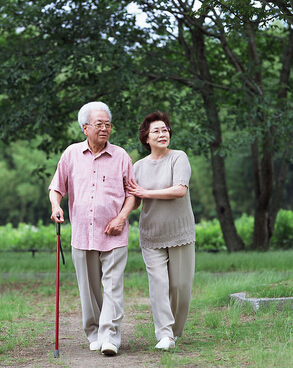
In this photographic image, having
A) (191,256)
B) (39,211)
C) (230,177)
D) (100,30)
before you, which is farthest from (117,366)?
(39,211)

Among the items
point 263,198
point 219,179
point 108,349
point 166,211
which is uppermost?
point 166,211

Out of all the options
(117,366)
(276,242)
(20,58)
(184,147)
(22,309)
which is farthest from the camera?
(276,242)

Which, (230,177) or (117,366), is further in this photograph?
(230,177)

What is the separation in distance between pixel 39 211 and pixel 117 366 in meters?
36.9

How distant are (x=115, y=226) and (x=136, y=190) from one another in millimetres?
385

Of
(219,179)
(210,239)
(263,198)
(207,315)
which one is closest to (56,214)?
(207,315)

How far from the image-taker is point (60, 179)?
457 centimetres

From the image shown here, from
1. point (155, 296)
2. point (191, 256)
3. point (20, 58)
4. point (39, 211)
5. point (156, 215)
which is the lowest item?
point (39, 211)

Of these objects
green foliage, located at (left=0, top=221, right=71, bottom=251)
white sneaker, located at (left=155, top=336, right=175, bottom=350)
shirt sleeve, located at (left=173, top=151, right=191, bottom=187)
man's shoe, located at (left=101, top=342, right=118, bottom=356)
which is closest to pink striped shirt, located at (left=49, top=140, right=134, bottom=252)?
shirt sleeve, located at (left=173, top=151, right=191, bottom=187)

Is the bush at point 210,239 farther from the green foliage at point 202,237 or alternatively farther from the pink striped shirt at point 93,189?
the pink striped shirt at point 93,189

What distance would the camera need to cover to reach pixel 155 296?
4594mm

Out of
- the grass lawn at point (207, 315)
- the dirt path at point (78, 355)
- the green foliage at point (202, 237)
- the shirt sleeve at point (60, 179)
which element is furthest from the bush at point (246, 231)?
the shirt sleeve at point (60, 179)

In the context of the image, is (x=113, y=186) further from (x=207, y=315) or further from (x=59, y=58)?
(x=59, y=58)

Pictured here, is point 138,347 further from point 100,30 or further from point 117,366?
point 100,30
